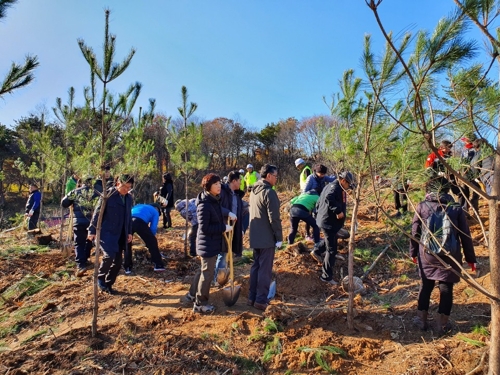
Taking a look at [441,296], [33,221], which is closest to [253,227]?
[441,296]

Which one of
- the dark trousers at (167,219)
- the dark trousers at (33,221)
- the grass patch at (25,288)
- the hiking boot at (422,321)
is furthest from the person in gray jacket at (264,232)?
the dark trousers at (33,221)

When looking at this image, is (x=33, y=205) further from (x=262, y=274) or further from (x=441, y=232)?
(x=441, y=232)

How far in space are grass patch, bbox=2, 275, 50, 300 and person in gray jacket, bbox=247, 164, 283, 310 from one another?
12.4 ft

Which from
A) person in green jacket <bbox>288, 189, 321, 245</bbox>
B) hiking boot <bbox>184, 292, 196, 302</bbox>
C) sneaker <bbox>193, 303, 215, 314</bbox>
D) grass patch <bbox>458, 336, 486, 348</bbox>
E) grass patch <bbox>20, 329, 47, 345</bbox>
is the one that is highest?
person in green jacket <bbox>288, 189, 321, 245</bbox>

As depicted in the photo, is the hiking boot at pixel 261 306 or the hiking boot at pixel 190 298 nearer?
the hiking boot at pixel 261 306

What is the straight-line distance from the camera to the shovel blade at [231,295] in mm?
4211

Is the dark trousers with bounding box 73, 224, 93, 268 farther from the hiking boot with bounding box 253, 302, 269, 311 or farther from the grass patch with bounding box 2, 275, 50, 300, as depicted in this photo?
the hiking boot with bounding box 253, 302, 269, 311

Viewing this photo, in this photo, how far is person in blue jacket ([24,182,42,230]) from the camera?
345 inches

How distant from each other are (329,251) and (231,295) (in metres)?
1.76

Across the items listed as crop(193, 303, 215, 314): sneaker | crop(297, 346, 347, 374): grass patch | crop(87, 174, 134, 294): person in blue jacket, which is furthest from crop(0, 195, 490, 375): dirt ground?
crop(87, 174, 134, 294): person in blue jacket

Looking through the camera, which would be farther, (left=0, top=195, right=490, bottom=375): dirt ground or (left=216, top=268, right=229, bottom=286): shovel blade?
(left=216, top=268, right=229, bottom=286): shovel blade

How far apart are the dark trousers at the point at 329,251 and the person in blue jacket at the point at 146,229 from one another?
112 inches

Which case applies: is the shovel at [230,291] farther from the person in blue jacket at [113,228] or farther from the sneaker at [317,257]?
the sneaker at [317,257]

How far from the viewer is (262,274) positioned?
4.13 metres
